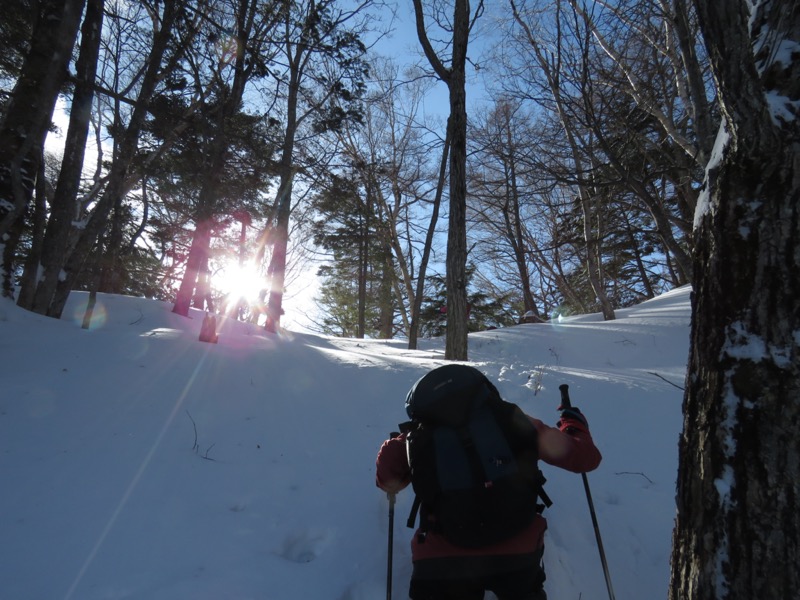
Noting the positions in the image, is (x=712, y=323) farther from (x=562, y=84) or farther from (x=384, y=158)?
(x=384, y=158)

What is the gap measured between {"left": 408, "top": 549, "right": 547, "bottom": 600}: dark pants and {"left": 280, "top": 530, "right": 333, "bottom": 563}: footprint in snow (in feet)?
2.89

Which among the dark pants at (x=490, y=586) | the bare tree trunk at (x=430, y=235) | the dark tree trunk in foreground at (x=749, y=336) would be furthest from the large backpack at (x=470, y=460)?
the bare tree trunk at (x=430, y=235)

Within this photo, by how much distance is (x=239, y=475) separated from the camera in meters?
2.95

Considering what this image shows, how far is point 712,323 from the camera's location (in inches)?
58.6

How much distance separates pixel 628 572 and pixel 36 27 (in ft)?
29.8

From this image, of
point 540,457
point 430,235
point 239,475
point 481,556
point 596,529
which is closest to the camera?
point 481,556

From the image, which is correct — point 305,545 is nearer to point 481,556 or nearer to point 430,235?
point 481,556

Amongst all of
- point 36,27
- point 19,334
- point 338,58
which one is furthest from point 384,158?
point 19,334

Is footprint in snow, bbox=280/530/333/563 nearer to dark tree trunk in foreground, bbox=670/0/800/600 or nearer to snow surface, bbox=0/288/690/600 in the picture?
snow surface, bbox=0/288/690/600

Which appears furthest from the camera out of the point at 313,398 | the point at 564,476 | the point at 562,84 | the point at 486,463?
the point at 562,84

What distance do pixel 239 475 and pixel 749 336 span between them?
3.10 metres

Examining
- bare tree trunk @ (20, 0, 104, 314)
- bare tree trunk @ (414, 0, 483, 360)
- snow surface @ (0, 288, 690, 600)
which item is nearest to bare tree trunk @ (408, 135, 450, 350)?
bare tree trunk @ (414, 0, 483, 360)

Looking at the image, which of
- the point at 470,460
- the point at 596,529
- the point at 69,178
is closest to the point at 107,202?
the point at 69,178

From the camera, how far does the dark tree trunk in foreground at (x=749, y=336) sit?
1277mm
